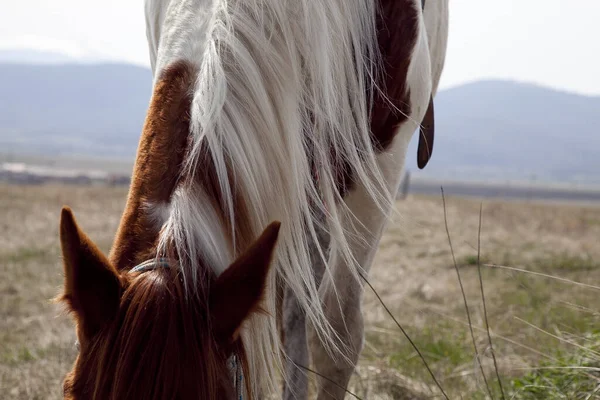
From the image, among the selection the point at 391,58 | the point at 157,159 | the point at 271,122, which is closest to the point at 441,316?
the point at 391,58

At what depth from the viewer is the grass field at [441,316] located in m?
2.65

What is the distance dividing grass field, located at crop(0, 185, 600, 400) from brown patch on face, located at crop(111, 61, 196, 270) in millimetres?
234

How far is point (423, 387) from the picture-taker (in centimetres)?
309

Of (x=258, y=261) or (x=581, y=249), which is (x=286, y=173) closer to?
(x=258, y=261)

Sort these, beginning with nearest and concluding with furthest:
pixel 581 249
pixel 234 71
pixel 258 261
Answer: pixel 258 261 < pixel 234 71 < pixel 581 249

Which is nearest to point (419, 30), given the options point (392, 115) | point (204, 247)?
point (392, 115)

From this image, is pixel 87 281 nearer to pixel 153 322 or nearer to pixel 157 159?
pixel 153 322

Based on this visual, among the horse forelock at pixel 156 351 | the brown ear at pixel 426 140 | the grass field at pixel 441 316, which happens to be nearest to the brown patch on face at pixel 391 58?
the grass field at pixel 441 316

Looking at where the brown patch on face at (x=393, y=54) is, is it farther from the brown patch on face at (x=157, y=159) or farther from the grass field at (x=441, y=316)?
the brown patch on face at (x=157, y=159)

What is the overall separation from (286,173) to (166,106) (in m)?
0.37

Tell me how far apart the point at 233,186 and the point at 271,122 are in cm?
21

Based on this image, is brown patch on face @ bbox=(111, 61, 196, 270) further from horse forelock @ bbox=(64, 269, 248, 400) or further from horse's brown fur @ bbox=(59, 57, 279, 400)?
horse forelock @ bbox=(64, 269, 248, 400)

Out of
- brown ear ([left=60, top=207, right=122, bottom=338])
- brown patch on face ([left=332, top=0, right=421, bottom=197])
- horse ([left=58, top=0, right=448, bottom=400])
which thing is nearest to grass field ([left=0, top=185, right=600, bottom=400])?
brown ear ([left=60, top=207, right=122, bottom=338])

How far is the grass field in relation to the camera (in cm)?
265
